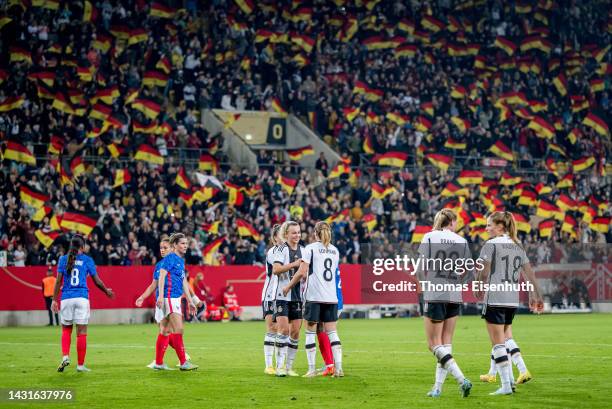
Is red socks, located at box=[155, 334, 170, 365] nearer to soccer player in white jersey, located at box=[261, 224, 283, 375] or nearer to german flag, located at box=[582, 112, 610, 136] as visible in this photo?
soccer player in white jersey, located at box=[261, 224, 283, 375]

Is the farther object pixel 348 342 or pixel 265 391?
pixel 348 342

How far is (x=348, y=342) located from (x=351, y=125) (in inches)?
994

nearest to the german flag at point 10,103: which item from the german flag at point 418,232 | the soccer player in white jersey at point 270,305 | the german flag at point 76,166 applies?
the german flag at point 76,166

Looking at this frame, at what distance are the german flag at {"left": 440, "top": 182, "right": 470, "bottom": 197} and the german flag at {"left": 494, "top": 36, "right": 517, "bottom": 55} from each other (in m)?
14.3

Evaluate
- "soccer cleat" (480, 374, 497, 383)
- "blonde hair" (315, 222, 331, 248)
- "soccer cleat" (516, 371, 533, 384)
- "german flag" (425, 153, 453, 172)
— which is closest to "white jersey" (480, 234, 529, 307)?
"soccer cleat" (516, 371, 533, 384)

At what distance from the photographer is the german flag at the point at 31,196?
1467 inches

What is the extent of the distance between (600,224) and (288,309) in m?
32.3

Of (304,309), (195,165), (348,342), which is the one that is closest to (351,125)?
(195,165)

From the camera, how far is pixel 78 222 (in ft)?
120

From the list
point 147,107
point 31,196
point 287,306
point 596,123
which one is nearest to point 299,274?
point 287,306

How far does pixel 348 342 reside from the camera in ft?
91.7

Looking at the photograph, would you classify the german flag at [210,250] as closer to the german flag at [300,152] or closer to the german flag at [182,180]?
the german flag at [182,180]

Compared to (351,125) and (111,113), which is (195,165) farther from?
(351,125)

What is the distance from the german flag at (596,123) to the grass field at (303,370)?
26.2 m
